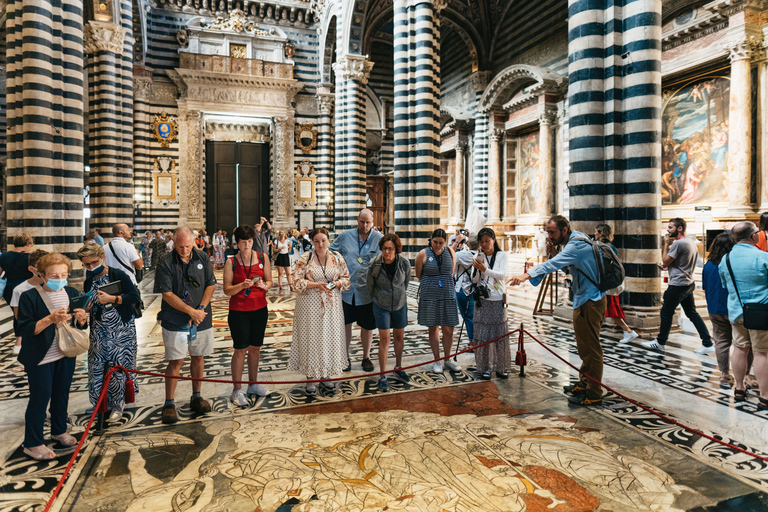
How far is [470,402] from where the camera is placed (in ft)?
13.2

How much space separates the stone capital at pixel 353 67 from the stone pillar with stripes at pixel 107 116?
7.18 m

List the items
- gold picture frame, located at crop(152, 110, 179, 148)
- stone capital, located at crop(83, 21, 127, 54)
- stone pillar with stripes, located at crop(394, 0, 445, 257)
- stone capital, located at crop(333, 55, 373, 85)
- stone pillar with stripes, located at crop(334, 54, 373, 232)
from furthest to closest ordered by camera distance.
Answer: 1. gold picture frame, located at crop(152, 110, 179, 148)
2. stone pillar with stripes, located at crop(334, 54, 373, 232)
3. stone capital, located at crop(333, 55, 373, 85)
4. stone capital, located at crop(83, 21, 127, 54)
5. stone pillar with stripes, located at crop(394, 0, 445, 257)

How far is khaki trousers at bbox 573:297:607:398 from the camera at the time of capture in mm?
4000

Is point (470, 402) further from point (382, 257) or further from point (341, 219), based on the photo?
point (341, 219)

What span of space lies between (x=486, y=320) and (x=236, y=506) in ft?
9.76

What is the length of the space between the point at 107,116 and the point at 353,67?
848 centimetres

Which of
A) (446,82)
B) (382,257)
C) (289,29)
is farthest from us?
(446,82)

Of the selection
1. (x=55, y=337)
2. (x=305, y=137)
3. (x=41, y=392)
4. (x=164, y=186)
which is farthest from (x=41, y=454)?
(x=305, y=137)

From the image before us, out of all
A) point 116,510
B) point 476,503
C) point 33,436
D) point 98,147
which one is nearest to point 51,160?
point 98,147

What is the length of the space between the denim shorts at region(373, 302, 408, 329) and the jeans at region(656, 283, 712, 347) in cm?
344

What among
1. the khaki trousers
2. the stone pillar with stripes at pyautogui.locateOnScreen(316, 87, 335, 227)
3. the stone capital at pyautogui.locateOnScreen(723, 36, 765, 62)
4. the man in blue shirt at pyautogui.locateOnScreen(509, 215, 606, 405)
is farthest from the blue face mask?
the stone pillar with stripes at pyautogui.locateOnScreen(316, 87, 335, 227)

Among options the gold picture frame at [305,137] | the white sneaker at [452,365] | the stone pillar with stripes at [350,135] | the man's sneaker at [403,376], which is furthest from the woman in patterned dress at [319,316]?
Result: the gold picture frame at [305,137]

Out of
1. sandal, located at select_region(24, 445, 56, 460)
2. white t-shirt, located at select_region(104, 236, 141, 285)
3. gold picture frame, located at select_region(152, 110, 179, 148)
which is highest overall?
gold picture frame, located at select_region(152, 110, 179, 148)

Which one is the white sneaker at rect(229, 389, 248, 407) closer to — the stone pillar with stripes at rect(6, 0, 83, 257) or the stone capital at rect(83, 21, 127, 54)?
the stone pillar with stripes at rect(6, 0, 83, 257)
